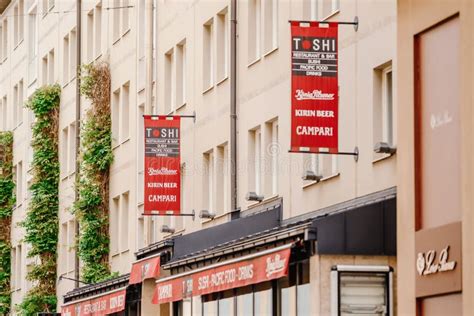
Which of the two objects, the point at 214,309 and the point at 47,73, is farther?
the point at 47,73

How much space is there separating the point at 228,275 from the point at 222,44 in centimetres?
984

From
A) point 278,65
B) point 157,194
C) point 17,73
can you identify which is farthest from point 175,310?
point 17,73

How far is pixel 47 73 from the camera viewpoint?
67375 millimetres

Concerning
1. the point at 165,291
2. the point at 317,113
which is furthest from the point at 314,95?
the point at 165,291

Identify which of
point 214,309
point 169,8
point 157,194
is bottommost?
point 214,309

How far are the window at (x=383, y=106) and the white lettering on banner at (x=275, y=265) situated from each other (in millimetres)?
2677

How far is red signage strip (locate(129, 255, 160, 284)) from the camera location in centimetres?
4484

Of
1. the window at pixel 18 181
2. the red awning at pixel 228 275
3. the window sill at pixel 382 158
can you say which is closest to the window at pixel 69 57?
the window at pixel 18 181

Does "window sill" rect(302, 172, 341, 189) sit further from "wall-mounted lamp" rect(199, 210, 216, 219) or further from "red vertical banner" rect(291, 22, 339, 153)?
"wall-mounted lamp" rect(199, 210, 216, 219)

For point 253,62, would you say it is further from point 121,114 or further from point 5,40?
point 5,40

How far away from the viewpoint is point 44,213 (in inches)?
2484

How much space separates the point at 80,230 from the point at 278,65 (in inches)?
734

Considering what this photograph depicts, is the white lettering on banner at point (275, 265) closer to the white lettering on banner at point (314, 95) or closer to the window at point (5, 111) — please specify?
the white lettering on banner at point (314, 95)

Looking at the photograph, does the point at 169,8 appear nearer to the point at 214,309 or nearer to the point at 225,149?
the point at 225,149
